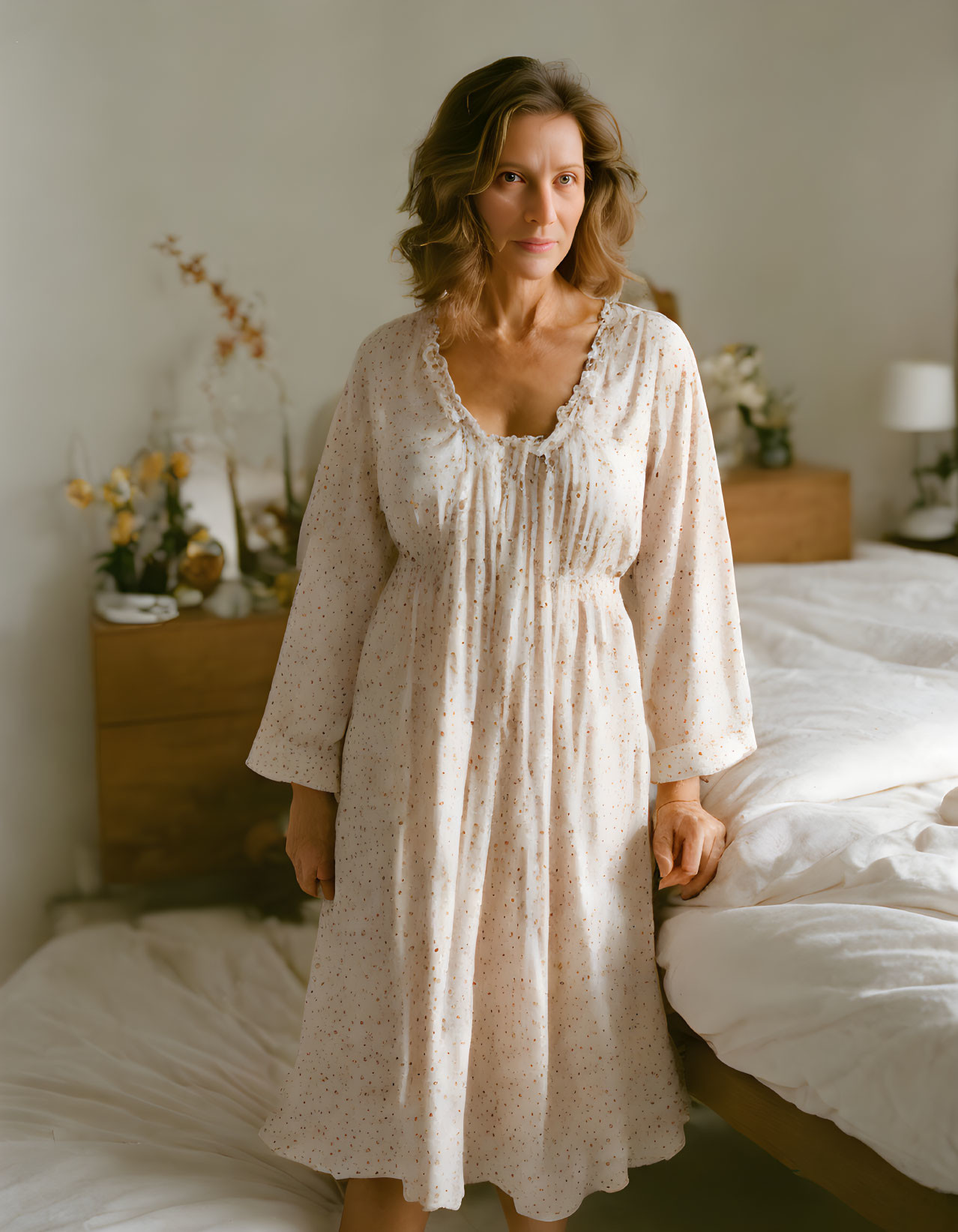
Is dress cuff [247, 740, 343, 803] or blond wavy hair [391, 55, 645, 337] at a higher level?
blond wavy hair [391, 55, 645, 337]

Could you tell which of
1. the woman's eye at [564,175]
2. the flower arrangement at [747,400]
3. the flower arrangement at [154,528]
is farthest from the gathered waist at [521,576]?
the flower arrangement at [747,400]

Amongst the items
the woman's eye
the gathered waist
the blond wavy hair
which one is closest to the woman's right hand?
the gathered waist

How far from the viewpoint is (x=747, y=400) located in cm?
304

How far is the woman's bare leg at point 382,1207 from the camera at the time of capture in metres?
1.27

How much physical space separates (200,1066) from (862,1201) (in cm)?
116

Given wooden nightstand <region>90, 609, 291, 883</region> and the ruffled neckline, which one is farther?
wooden nightstand <region>90, 609, 291, 883</region>

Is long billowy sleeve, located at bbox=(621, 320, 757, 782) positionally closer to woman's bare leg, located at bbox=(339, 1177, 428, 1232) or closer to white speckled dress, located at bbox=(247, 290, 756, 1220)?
white speckled dress, located at bbox=(247, 290, 756, 1220)

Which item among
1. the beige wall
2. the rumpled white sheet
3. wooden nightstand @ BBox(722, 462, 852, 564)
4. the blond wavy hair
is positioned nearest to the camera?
the rumpled white sheet

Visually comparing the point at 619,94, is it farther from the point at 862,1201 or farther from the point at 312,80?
A: the point at 862,1201

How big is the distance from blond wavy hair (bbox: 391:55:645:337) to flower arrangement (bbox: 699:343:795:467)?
1788 millimetres

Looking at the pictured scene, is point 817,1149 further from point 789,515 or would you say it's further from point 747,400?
point 747,400

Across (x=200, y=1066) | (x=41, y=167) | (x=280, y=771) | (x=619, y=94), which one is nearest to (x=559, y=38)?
(x=619, y=94)

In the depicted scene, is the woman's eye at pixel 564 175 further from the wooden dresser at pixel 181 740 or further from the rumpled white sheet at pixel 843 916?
the wooden dresser at pixel 181 740

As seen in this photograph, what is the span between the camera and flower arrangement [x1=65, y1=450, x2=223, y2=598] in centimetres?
239
